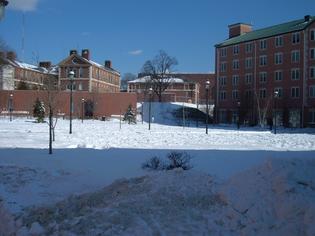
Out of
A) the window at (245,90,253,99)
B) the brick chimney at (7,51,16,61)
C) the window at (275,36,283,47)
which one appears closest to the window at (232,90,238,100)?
the window at (245,90,253,99)

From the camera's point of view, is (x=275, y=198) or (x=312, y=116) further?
(x=312, y=116)

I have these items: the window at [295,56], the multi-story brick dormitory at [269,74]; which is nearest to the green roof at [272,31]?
the multi-story brick dormitory at [269,74]

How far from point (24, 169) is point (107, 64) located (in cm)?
10106

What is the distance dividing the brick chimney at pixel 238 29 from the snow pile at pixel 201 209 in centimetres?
7889

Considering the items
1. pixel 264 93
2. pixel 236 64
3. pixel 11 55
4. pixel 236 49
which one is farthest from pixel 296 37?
pixel 11 55

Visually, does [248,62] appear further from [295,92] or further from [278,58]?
[295,92]

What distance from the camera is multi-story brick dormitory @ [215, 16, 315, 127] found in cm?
6619

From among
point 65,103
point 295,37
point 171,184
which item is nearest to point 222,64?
point 295,37

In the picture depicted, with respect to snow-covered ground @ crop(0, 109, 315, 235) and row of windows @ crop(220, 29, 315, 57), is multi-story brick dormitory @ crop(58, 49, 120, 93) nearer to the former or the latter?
row of windows @ crop(220, 29, 315, 57)

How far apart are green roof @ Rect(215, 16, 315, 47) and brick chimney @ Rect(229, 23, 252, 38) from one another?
309cm

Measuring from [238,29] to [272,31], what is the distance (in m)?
12.3

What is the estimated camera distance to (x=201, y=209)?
24.4 ft

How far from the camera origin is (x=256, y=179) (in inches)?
308

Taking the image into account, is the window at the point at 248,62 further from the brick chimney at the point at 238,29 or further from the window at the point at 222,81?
the brick chimney at the point at 238,29
